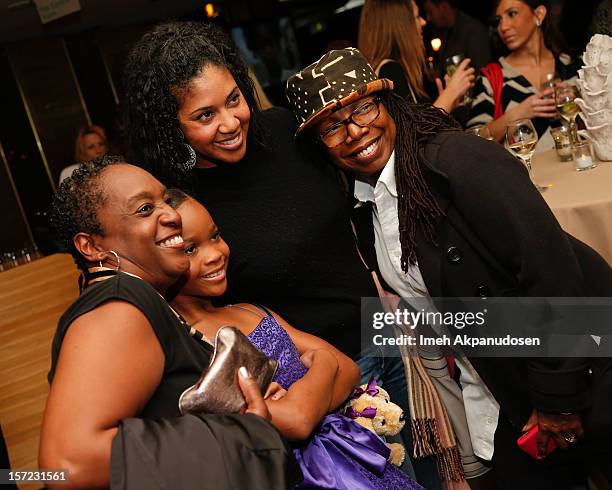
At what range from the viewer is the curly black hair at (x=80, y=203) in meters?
1.52

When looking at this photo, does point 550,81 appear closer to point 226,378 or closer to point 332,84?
point 332,84

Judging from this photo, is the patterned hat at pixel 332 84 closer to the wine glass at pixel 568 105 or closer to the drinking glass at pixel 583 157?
the drinking glass at pixel 583 157

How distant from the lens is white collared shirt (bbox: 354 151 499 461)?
2105 millimetres

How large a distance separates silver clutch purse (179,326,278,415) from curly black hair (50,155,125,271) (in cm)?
39

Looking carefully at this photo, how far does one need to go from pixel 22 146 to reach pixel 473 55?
7300mm

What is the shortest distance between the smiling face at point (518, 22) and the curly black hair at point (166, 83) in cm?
218

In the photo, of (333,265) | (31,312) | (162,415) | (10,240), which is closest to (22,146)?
(10,240)

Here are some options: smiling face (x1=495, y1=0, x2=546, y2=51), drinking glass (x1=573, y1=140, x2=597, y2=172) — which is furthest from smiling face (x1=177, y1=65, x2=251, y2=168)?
smiling face (x1=495, y1=0, x2=546, y2=51)

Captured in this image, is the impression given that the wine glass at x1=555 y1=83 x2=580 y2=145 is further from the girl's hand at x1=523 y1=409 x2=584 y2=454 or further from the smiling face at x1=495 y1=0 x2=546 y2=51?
the girl's hand at x1=523 y1=409 x2=584 y2=454

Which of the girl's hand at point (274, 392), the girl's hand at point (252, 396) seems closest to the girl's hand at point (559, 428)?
the girl's hand at point (274, 392)

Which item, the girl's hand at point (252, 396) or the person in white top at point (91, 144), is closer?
the girl's hand at point (252, 396)

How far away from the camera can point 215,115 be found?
6.67ft

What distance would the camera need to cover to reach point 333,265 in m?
2.19

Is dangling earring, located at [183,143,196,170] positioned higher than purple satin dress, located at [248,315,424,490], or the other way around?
dangling earring, located at [183,143,196,170]
